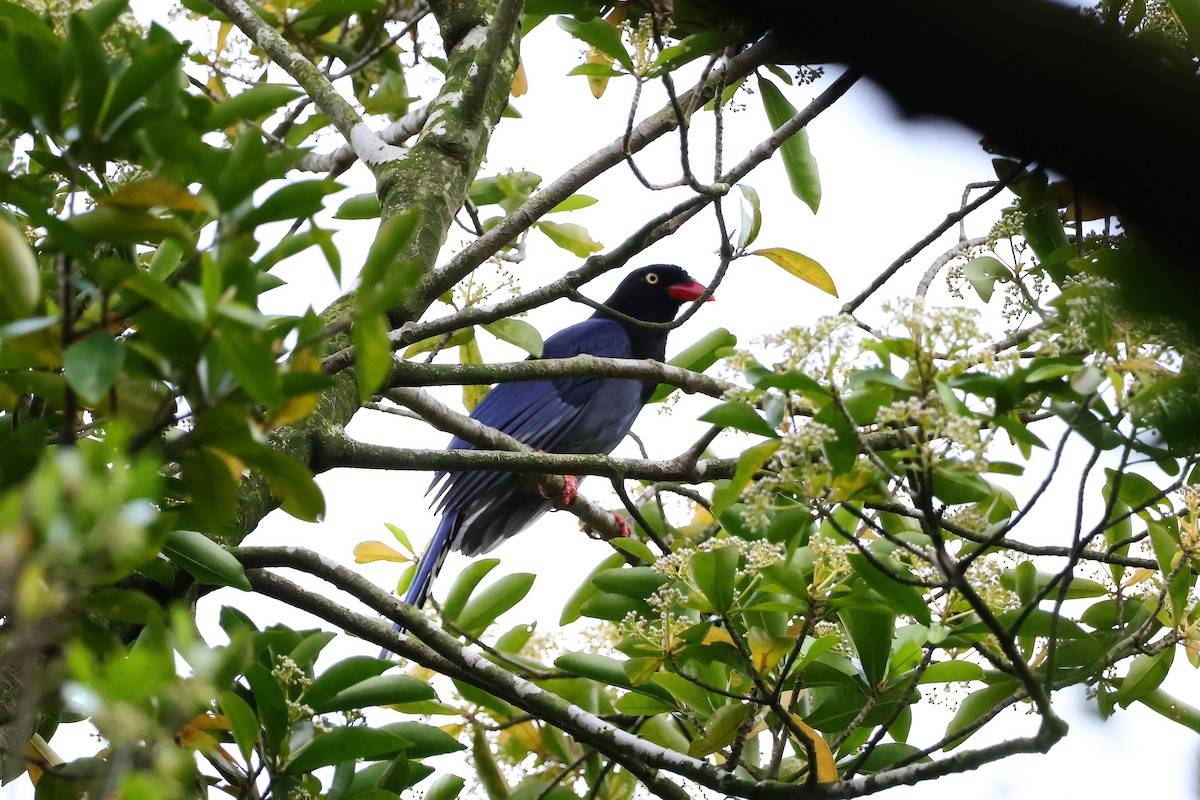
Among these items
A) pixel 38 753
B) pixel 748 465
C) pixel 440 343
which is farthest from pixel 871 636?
pixel 440 343

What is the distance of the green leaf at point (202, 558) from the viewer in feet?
6.81

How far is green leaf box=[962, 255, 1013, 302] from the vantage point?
2.72 meters

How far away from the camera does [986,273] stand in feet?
8.98

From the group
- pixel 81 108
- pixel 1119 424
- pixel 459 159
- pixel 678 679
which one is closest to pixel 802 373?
pixel 1119 424

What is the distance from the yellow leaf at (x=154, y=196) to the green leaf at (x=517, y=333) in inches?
89.0

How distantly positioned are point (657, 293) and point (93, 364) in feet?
19.5

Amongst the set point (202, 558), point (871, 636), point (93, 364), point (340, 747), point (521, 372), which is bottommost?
point (871, 636)

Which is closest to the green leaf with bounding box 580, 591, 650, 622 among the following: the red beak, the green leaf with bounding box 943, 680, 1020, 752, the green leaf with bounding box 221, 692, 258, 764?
the green leaf with bounding box 943, 680, 1020, 752

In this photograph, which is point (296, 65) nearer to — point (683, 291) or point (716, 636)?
point (716, 636)

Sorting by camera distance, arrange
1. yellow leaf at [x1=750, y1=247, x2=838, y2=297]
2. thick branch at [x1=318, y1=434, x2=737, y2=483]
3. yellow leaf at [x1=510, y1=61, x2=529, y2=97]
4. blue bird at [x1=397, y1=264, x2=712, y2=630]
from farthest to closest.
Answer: blue bird at [x1=397, y1=264, x2=712, y2=630], yellow leaf at [x1=510, y1=61, x2=529, y2=97], yellow leaf at [x1=750, y1=247, x2=838, y2=297], thick branch at [x1=318, y1=434, x2=737, y2=483]

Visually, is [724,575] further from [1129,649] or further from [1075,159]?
[1075,159]

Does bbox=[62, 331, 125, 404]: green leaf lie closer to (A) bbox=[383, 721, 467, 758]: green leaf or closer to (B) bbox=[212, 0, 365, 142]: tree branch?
(A) bbox=[383, 721, 467, 758]: green leaf

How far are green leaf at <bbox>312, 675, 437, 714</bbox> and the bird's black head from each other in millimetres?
4719

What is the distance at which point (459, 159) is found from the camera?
346 cm
